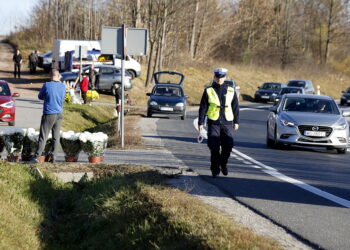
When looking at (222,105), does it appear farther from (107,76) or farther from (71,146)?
(107,76)

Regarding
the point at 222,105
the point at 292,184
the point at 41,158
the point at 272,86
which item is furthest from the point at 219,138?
the point at 272,86

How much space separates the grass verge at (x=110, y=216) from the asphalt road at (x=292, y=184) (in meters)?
0.83

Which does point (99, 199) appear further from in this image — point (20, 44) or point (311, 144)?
point (20, 44)

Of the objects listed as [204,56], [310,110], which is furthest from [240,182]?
[204,56]

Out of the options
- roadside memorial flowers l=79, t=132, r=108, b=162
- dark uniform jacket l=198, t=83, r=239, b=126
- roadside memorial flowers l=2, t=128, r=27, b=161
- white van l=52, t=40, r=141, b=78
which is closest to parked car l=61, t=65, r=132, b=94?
white van l=52, t=40, r=141, b=78

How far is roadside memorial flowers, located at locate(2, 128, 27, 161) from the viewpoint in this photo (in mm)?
13586

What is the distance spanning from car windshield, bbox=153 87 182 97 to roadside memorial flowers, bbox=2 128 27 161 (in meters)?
20.3

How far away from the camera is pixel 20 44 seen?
265 ft

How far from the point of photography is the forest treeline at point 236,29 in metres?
68.8

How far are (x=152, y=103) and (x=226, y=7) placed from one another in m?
53.2

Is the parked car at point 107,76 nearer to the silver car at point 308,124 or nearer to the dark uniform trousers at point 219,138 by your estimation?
the silver car at point 308,124

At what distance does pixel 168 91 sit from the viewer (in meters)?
34.2

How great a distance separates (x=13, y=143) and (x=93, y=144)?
4.68ft

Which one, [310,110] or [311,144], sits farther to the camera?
[310,110]
